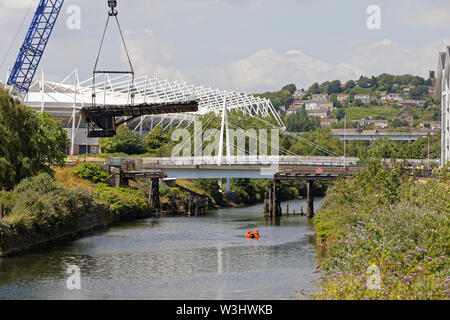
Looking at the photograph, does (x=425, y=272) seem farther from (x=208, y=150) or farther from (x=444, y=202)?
(x=208, y=150)

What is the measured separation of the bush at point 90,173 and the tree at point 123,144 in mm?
37742

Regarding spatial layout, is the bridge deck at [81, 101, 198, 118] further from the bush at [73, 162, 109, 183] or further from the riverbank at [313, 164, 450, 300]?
the bush at [73, 162, 109, 183]

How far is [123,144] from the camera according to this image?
120 metres

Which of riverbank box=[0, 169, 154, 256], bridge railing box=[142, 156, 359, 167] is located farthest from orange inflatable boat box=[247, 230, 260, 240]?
bridge railing box=[142, 156, 359, 167]

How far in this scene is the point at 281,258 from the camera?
45750 mm

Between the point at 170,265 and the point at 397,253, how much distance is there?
1688cm

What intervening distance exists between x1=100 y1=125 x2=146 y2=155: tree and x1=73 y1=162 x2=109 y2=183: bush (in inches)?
1486

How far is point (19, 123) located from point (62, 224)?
9.10m

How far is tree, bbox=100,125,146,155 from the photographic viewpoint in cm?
12025

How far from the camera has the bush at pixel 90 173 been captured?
8025 cm

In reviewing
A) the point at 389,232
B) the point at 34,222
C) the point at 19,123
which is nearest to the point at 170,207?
the point at 19,123

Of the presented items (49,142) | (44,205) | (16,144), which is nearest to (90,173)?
(49,142)

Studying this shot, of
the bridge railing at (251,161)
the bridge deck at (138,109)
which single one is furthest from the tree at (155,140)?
the bridge deck at (138,109)

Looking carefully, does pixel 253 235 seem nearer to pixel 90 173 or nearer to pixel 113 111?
pixel 113 111
